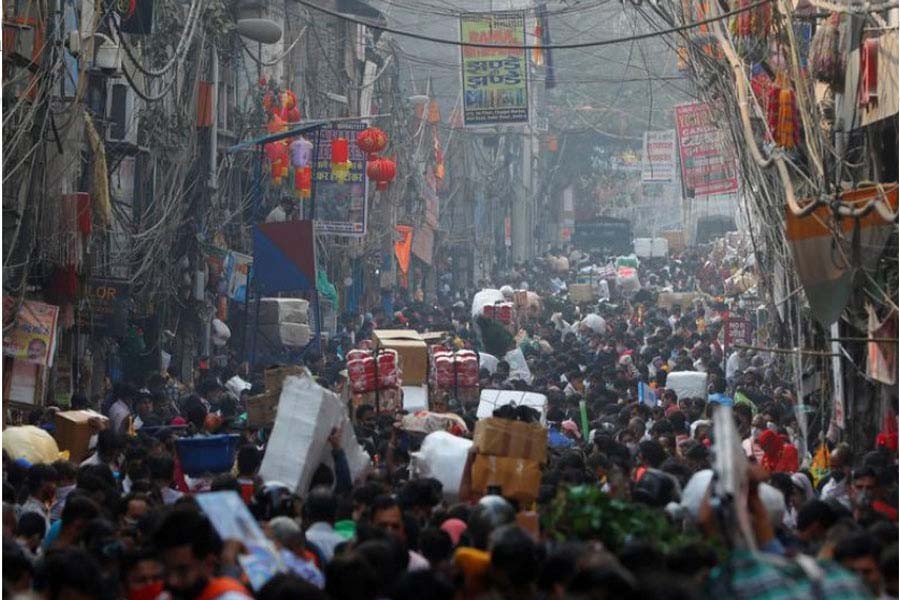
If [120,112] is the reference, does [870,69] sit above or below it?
below

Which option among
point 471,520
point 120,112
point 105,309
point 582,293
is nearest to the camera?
point 471,520

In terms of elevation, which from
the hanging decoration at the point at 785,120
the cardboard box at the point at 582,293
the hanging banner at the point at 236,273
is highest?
the hanging decoration at the point at 785,120

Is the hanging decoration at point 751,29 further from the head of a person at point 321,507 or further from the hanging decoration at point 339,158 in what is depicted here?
the hanging decoration at point 339,158

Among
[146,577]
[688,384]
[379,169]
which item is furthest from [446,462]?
[379,169]

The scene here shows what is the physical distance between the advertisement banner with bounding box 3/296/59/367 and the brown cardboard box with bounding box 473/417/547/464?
6397 mm

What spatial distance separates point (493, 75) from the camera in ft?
102

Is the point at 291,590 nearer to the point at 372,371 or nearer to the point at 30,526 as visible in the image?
the point at 30,526

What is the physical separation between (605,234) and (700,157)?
40121 millimetres

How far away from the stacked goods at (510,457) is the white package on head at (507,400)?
456cm

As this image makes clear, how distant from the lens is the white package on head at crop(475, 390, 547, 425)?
618 inches

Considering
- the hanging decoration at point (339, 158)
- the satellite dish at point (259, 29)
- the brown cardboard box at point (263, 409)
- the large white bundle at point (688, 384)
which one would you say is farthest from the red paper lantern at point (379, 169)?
the brown cardboard box at point (263, 409)

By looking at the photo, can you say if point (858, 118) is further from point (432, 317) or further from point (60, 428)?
point (432, 317)

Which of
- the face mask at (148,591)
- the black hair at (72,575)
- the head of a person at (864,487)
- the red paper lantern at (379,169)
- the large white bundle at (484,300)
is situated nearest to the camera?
the black hair at (72,575)

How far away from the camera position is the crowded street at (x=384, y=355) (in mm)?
6355
